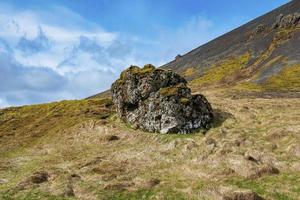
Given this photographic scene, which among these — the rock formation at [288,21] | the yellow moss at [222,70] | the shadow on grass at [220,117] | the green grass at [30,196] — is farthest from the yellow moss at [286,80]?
the green grass at [30,196]

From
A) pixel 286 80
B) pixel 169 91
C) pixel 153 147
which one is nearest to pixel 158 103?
pixel 169 91

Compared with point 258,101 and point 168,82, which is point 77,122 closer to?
point 168,82

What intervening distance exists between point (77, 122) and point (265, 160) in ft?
128

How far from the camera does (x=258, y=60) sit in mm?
147375

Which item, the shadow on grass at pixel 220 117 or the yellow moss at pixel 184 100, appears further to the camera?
the yellow moss at pixel 184 100

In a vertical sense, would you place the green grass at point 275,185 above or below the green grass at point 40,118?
below

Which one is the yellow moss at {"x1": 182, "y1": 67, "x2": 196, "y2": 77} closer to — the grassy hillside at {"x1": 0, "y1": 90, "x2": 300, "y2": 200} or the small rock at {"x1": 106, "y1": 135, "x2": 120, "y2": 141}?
the grassy hillside at {"x1": 0, "y1": 90, "x2": 300, "y2": 200}

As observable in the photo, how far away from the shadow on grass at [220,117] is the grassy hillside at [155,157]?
0.15 meters

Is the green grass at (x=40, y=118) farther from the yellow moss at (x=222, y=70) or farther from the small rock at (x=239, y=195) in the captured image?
the yellow moss at (x=222, y=70)

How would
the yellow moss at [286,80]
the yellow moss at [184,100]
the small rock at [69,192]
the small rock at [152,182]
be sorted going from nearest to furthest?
1. the small rock at [69,192]
2. the small rock at [152,182]
3. the yellow moss at [184,100]
4. the yellow moss at [286,80]

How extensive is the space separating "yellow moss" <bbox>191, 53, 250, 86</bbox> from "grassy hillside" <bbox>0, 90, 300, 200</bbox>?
61600 millimetres

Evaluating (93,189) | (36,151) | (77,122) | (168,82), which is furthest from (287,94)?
(93,189)

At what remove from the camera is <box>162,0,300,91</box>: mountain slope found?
110938 mm

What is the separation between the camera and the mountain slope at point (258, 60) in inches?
4368
